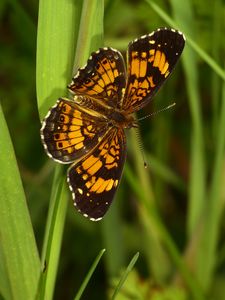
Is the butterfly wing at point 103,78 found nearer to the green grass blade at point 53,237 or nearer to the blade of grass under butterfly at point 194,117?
the green grass blade at point 53,237

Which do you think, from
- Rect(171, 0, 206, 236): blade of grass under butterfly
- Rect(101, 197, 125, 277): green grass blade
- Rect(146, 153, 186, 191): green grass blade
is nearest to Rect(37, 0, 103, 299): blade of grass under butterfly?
Rect(171, 0, 206, 236): blade of grass under butterfly

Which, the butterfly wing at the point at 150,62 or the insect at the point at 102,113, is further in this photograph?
the butterfly wing at the point at 150,62

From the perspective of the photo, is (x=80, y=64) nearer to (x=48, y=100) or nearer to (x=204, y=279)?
(x=48, y=100)

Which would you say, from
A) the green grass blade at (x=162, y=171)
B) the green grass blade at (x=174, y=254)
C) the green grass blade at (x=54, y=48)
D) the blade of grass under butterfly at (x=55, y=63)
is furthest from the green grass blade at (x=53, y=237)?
the green grass blade at (x=162, y=171)

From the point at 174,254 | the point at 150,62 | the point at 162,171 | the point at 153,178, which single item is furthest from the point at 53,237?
the point at 153,178

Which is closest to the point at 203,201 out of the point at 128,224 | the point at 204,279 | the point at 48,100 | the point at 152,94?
the point at 204,279

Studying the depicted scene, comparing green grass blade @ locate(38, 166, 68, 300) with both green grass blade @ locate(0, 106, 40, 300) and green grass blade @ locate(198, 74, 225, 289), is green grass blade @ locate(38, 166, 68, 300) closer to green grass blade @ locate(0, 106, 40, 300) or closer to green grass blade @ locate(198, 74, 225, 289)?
green grass blade @ locate(0, 106, 40, 300)
